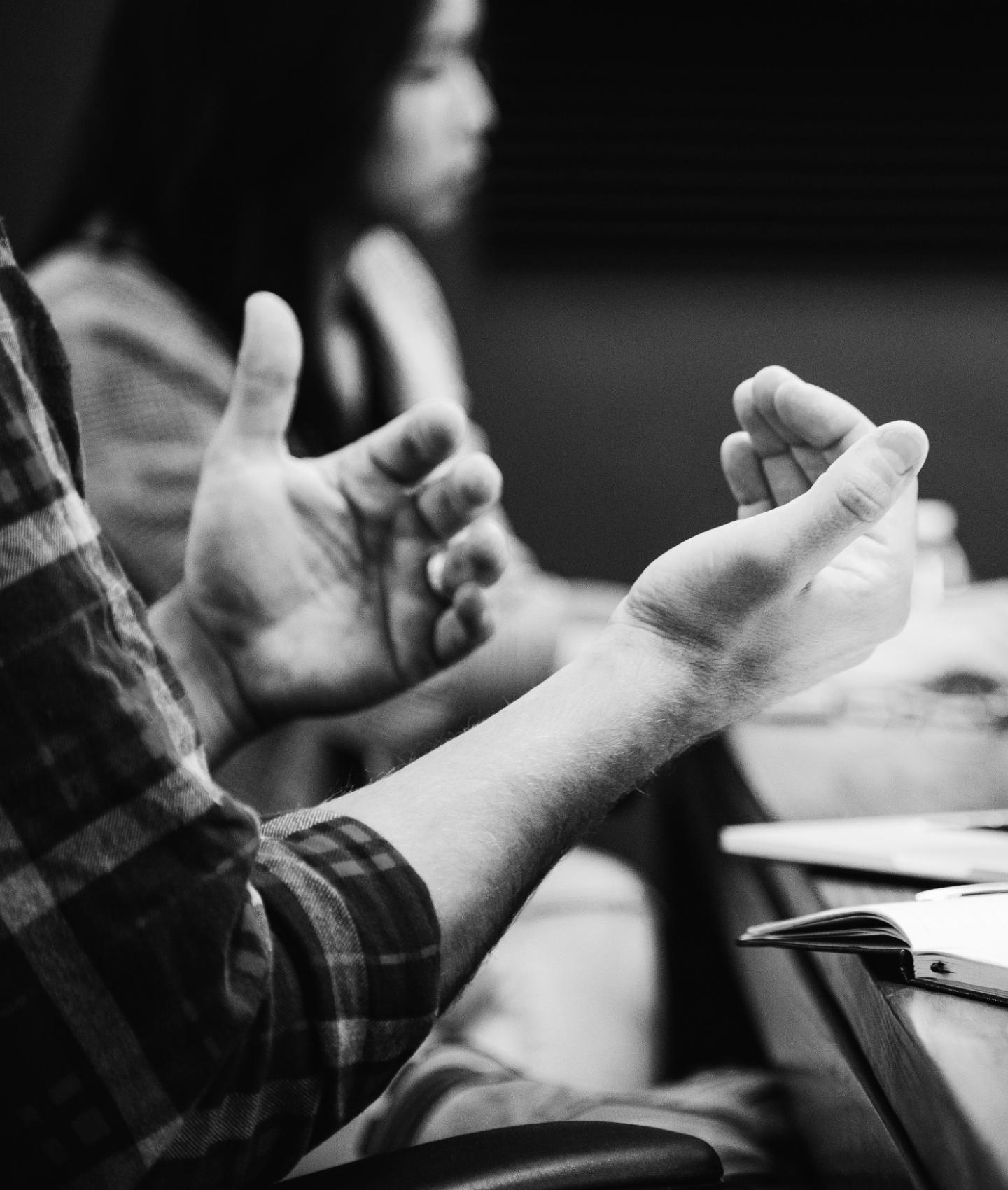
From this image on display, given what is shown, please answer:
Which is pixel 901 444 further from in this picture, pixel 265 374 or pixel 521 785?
pixel 265 374

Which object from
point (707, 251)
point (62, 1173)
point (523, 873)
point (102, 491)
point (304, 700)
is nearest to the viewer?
point (62, 1173)

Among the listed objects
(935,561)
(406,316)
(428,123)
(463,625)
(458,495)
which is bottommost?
(935,561)

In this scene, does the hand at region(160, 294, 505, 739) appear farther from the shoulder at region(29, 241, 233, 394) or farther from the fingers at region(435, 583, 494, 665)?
the shoulder at region(29, 241, 233, 394)

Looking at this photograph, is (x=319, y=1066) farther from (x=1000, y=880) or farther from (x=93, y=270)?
(x=93, y=270)

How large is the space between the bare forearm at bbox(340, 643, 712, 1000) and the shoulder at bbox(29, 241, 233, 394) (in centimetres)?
84

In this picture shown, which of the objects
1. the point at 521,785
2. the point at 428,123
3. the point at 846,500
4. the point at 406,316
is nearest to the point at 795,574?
the point at 846,500

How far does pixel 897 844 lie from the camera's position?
2.71 feet

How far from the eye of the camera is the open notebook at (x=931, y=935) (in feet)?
1.88

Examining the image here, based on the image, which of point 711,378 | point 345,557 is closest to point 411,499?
point 345,557

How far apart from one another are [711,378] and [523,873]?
2.23 m

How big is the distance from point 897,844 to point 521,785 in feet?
0.92

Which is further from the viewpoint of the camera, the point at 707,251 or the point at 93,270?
the point at 707,251

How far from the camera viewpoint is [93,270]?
4.77 ft

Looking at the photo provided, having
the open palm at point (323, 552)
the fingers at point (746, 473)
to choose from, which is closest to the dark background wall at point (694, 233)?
the open palm at point (323, 552)
